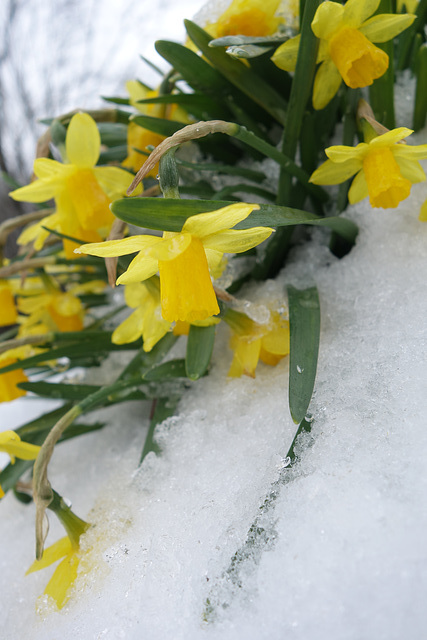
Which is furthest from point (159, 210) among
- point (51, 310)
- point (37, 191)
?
point (51, 310)

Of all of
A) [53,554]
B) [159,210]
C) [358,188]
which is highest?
[159,210]

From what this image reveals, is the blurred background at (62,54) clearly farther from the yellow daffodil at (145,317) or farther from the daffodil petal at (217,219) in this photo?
the daffodil petal at (217,219)

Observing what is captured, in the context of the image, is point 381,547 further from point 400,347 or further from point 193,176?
point 193,176

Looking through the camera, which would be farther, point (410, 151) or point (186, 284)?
point (410, 151)

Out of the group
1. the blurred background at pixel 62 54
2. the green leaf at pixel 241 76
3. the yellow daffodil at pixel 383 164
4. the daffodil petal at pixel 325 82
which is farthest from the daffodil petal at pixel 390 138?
the blurred background at pixel 62 54

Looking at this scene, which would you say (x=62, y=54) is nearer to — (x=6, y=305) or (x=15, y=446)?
(x=6, y=305)

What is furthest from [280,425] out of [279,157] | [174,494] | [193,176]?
[193,176]
